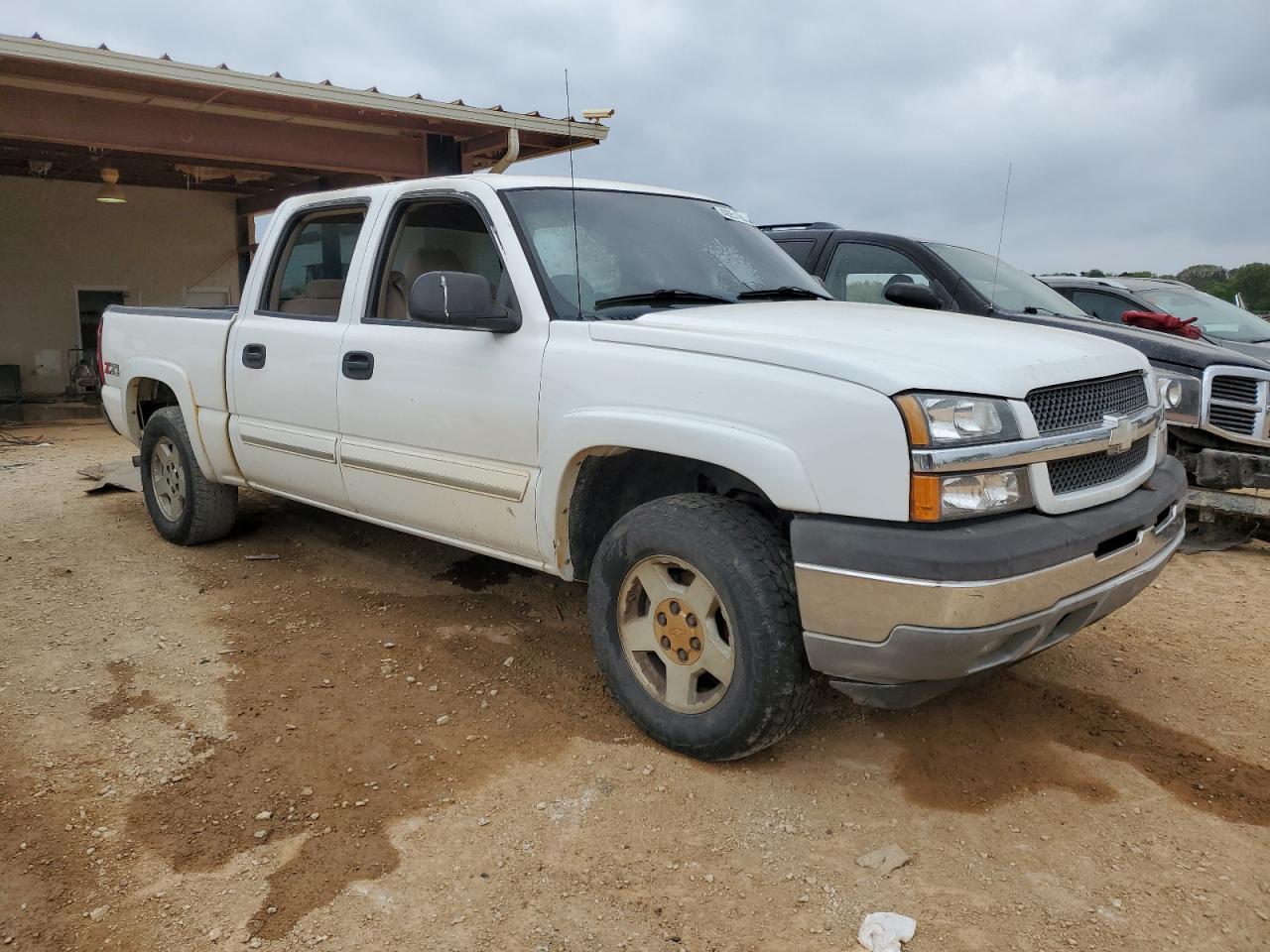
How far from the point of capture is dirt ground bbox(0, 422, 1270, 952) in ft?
8.23

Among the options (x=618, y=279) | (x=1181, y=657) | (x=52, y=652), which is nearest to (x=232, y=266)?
(x=52, y=652)

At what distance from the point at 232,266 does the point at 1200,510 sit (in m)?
13.7

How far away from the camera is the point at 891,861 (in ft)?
8.96

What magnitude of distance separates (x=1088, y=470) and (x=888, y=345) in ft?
2.48

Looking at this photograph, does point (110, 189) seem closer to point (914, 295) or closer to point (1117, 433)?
point (914, 295)

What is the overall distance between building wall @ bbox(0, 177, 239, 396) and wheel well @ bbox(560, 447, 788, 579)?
12745 mm

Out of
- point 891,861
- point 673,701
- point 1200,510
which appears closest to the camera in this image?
point 891,861

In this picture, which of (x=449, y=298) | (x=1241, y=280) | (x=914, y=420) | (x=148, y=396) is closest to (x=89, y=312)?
(x=148, y=396)

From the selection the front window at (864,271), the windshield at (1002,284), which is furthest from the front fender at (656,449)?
the windshield at (1002,284)

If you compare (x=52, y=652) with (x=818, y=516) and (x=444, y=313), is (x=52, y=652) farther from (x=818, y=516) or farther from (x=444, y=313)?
(x=818, y=516)

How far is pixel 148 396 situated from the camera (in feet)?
19.7

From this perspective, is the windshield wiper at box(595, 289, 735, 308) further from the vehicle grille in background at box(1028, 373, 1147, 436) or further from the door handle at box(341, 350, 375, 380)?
the vehicle grille in background at box(1028, 373, 1147, 436)

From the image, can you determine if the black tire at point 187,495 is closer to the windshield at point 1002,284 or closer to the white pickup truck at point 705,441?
the white pickup truck at point 705,441

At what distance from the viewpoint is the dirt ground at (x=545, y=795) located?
251cm
